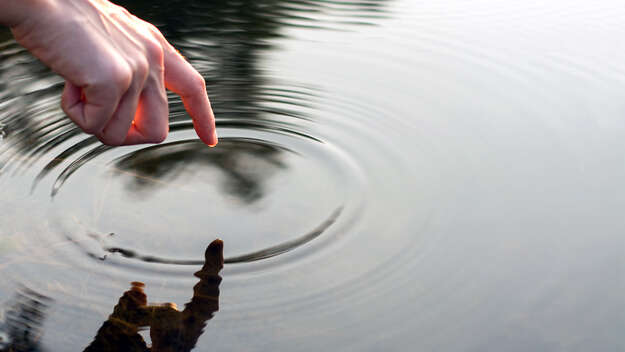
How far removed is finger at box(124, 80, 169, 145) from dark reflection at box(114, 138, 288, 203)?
354 millimetres

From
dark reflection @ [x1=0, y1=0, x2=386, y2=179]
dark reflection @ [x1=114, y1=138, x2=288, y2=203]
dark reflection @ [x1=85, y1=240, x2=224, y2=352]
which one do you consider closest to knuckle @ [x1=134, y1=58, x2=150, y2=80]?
dark reflection @ [x1=85, y1=240, x2=224, y2=352]

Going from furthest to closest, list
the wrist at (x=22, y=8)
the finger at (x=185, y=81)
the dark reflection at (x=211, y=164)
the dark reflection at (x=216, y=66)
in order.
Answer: the dark reflection at (x=216, y=66)
the dark reflection at (x=211, y=164)
the finger at (x=185, y=81)
the wrist at (x=22, y=8)

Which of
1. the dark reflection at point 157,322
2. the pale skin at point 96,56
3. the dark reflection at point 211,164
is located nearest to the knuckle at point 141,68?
the pale skin at point 96,56

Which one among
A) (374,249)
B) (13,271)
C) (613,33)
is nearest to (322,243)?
(374,249)

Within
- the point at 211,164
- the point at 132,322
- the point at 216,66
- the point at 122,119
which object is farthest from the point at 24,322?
the point at 216,66

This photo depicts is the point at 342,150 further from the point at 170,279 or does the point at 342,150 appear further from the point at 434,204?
the point at 170,279

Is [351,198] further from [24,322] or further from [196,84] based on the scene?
[24,322]

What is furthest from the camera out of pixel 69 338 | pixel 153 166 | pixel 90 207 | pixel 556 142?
pixel 556 142

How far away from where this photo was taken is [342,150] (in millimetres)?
1223

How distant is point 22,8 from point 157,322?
401mm

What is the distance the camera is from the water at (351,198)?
2.66 feet

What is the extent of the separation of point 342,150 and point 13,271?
61 cm

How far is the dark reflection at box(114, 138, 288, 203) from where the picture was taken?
1.09 metres

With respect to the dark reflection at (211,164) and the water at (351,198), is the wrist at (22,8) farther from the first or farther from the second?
the dark reflection at (211,164)
